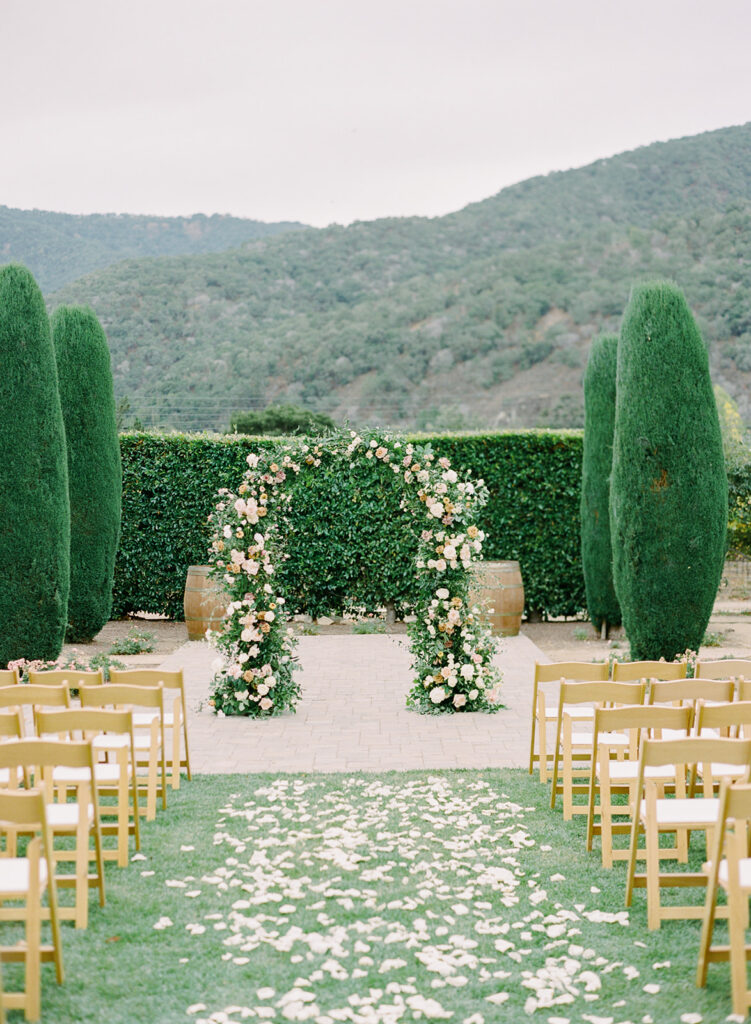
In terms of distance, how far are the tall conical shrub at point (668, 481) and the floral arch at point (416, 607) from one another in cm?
174

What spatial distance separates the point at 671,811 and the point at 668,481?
215 inches

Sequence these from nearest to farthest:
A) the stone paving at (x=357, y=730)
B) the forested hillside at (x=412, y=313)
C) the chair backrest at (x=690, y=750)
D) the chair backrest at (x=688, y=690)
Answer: the chair backrest at (x=690, y=750) → the chair backrest at (x=688, y=690) → the stone paving at (x=357, y=730) → the forested hillside at (x=412, y=313)

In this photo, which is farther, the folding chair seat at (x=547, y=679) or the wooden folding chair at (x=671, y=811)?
the folding chair seat at (x=547, y=679)

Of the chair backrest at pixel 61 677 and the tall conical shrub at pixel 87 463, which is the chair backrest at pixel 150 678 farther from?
the tall conical shrub at pixel 87 463

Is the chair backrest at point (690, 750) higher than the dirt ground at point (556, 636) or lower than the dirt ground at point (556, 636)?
higher

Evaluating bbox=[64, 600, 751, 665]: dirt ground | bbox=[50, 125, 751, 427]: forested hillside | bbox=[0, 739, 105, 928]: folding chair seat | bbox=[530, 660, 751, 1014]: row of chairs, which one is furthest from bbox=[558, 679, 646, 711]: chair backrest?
bbox=[50, 125, 751, 427]: forested hillside

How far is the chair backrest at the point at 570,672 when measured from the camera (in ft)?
18.3

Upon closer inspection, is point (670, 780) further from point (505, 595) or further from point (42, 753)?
point (505, 595)

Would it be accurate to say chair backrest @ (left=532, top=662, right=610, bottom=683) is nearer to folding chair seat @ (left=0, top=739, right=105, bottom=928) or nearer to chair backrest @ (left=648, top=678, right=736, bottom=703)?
chair backrest @ (left=648, top=678, right=736, bottom=703)

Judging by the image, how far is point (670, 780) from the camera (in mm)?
4492

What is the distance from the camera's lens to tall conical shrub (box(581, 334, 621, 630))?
1111cm

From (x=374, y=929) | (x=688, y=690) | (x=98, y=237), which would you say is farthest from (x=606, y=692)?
(x=98, y=237)

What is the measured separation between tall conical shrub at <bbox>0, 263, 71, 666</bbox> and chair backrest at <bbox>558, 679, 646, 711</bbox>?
18.2 ft

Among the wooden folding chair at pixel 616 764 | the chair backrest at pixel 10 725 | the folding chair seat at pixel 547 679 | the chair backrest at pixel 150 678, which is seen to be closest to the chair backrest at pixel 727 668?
the folding chair seat at pixel 547 679
